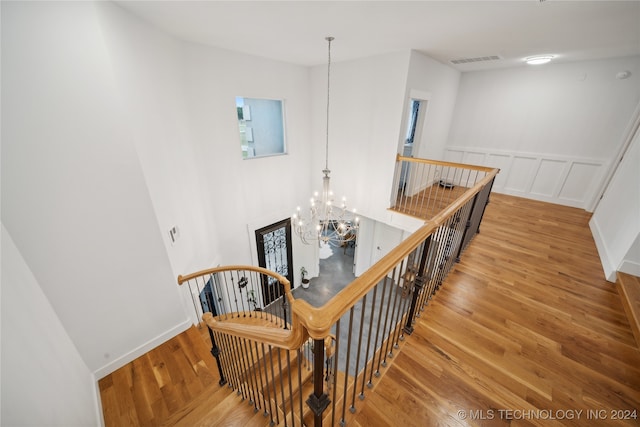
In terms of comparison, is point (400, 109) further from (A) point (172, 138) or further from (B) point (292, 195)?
(A) point (172, 138)

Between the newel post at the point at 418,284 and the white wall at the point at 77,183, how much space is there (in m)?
2.59

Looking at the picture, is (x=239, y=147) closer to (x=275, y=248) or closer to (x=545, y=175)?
(x=275, y=248)

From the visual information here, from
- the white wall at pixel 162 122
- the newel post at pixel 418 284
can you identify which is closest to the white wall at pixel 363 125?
the white wall at pixel 162 122

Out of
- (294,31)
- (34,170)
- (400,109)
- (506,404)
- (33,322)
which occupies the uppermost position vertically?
(294,31)

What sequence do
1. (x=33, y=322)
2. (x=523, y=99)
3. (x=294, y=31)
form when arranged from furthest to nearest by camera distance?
(x=523, y=99) → (x=294, y=31) → (x=33, y=322)

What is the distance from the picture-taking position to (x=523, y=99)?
16.6ft

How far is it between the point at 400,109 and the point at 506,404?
404 centimetres

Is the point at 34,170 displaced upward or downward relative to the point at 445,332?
upward

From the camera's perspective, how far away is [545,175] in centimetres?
510

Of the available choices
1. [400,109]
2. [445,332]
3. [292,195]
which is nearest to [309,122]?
[292,195]

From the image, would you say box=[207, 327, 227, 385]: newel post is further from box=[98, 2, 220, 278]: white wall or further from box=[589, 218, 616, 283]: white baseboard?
box=[589, 218, 616, 283]: white baseboard

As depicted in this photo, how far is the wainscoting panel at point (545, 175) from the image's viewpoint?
4.69 metres

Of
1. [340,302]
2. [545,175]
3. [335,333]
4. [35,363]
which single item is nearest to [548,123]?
[545,175]

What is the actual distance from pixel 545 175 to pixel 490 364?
209 inches
